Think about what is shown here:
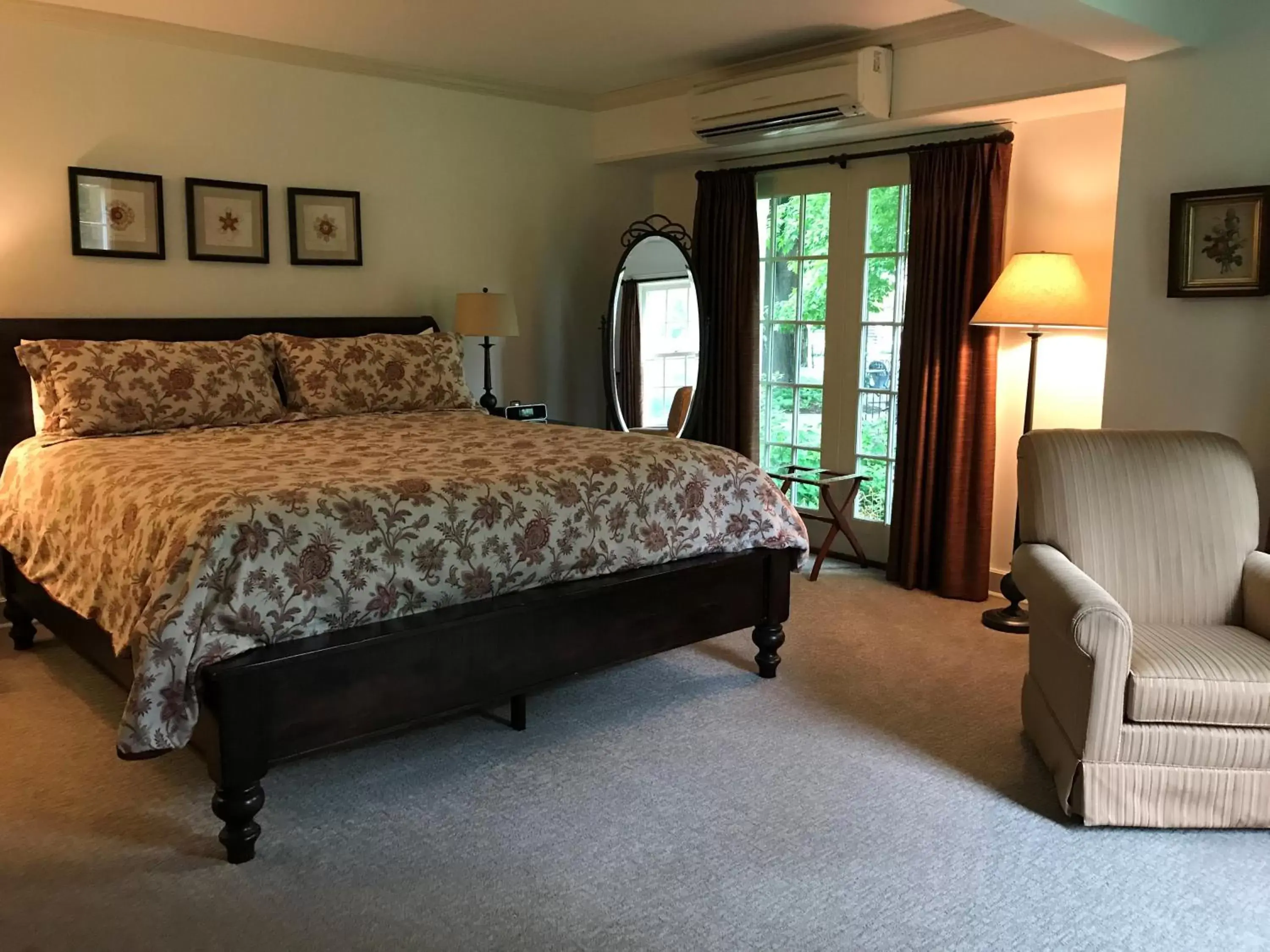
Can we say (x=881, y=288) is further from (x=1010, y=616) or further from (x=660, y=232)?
(x=1010, y=616)

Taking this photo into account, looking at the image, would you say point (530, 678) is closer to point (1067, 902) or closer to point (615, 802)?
point (615, 802)

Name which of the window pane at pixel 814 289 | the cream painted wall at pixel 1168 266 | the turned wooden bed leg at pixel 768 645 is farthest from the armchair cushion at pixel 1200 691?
the window pane at pixel 814 289

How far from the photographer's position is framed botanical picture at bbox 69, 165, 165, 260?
3906 mm

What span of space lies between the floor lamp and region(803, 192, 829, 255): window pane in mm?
1115

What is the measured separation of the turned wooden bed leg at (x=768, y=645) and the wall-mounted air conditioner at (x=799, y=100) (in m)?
2.12

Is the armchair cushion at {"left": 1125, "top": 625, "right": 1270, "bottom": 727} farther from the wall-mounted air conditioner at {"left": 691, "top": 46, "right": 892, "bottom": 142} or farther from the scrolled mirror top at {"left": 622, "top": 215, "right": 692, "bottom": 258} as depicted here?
the scrolled mirror top at {"left": 622, "top": 215, "right": 692, "bottom": 258}

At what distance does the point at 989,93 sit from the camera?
3785 mm

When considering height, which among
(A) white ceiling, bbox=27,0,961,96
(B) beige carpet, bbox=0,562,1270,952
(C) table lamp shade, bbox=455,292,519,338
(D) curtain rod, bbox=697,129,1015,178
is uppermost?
(A) white ceiling, bbox=27,0,961,96

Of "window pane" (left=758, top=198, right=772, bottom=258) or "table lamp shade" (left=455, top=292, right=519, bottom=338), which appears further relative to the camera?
"window pane" (left=758, top=198, right=772, bottom=258)

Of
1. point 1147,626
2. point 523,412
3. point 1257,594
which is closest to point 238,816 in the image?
point 1147,626

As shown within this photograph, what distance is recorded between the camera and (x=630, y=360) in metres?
5.37

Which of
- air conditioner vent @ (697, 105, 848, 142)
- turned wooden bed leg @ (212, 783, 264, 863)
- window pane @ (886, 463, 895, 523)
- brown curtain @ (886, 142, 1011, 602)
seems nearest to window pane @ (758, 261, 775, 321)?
air conditioner vent @ (697, 105, 848, 142)

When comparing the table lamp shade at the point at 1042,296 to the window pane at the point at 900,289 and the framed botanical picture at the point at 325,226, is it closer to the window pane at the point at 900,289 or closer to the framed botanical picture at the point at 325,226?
→ the window pane at the point at 900,289

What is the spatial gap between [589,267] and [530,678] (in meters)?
3.24
